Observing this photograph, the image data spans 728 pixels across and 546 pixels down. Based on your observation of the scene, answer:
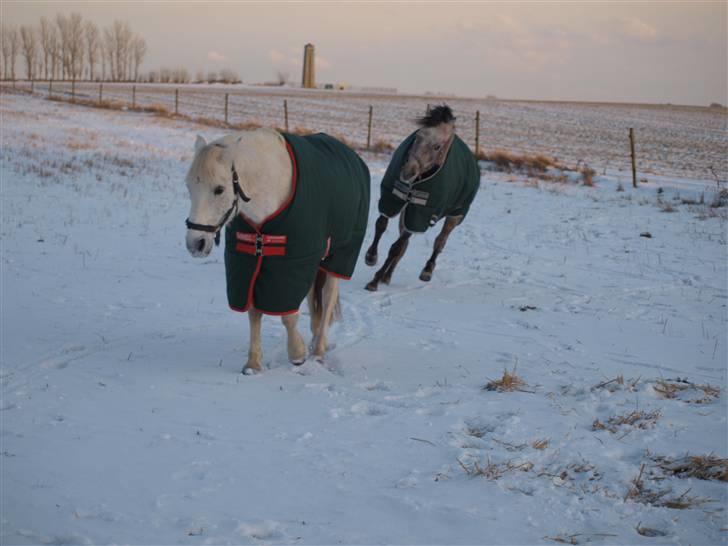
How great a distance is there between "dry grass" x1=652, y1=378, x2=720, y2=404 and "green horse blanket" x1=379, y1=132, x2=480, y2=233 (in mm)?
3351

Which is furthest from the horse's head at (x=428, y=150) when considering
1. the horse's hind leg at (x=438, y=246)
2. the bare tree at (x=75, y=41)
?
the bare tree at (x=75, y=41)

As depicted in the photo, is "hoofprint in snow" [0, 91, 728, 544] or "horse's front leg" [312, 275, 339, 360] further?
"horse's front leg" [312, 275, 339, 360]

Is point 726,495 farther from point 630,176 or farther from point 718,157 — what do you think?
point 718,157

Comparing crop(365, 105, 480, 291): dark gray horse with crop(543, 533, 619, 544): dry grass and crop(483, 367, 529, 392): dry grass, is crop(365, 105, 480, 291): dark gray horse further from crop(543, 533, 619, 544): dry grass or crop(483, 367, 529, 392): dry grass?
crop(543, 533, 619, 544): dry grass

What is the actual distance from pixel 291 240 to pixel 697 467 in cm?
280

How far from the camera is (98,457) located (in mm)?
3605

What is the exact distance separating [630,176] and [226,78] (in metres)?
107

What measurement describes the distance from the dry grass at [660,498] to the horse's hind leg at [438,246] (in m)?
4.78

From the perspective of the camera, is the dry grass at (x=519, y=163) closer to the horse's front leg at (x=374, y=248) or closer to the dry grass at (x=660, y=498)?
the horse's front leg at (x=374, y=248)

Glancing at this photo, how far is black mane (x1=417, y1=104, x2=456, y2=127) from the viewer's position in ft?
24.7

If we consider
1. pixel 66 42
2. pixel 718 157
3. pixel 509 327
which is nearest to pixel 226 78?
pixel 66 42

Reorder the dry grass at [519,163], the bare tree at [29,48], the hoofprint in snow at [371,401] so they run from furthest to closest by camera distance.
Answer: the bare tree at [29,48] < the dry grass at [519,163] < the hoofprint in snow at [371,401]

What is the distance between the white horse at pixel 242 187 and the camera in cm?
417

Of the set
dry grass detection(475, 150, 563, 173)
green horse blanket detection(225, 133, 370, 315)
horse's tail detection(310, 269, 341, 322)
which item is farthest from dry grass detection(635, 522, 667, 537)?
dry grass detection(475, 150, 563, 173)
